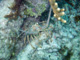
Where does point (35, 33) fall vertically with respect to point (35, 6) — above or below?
below

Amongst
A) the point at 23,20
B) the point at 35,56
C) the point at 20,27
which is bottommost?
the point at 35,56

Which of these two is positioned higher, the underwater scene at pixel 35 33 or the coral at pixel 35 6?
the coral at pixel 35 6

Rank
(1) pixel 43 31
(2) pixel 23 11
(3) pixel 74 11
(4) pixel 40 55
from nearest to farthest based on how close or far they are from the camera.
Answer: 1. (2) pixel 23 11
2. (4) pixel 40 55
3. (1) pixel 43 31
4. (3) pixel 74 11

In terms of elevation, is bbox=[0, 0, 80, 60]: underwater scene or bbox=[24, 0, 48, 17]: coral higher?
bbox=[24, 0, 48, 17]: coral

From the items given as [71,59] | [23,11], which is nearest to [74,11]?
[71,59]

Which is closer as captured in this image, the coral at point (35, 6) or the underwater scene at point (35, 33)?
the underwater scene at point (35, 33)

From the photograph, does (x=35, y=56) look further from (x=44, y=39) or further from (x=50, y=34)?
(x=50, y=34)

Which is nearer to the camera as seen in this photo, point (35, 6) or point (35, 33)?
point (35, 6)

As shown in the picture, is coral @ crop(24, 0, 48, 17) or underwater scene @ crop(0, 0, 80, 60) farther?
coral @ crop(24, 0, 48, 17)
